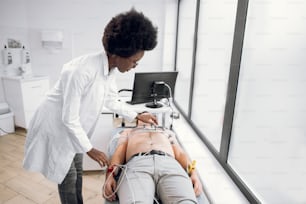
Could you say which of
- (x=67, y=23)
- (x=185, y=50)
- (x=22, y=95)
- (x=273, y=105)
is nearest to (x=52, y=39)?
(x=67, y=23)

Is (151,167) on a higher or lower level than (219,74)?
lower

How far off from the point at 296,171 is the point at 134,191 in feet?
2.61

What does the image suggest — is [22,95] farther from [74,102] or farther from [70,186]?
[74,102]

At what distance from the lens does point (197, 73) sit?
239 cm

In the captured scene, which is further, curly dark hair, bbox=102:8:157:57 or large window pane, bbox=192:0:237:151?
large window pane, bbox=192:0:237:151

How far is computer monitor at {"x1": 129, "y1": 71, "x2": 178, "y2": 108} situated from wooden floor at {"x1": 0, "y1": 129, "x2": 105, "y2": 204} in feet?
2.81

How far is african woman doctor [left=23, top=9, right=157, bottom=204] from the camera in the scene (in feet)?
3.22

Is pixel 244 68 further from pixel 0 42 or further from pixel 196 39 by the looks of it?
pixel 0 42

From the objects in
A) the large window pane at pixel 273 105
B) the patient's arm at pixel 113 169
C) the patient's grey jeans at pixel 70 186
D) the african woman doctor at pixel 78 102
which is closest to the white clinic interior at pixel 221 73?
the large window pane at pixel 273 105

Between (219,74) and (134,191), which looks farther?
(219,74)

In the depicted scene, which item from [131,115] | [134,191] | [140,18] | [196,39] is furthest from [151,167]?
[196,39]

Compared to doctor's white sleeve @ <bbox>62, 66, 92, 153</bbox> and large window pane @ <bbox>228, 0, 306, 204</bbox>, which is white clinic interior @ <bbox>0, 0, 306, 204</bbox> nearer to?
large window pane @ <bbox>228, 0, 306, 204</bbox>

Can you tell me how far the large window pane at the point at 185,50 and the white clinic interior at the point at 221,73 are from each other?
0.02 m

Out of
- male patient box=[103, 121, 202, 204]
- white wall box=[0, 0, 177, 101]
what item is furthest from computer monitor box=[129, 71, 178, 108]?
white wall box=[0, 0, 177, 101]
